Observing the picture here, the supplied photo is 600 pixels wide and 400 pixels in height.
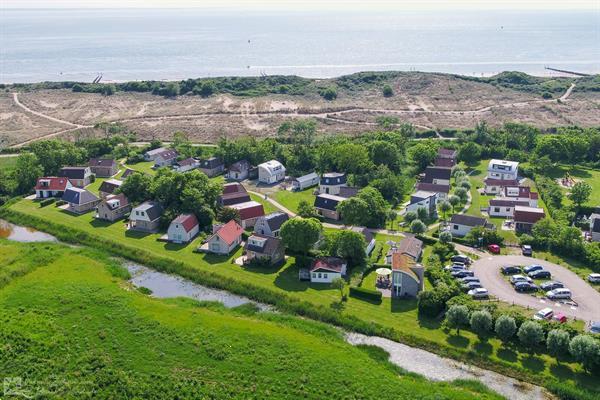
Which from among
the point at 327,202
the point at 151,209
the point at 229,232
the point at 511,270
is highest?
the point at 327,202

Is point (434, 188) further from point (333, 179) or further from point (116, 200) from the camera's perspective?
point (116, 200)

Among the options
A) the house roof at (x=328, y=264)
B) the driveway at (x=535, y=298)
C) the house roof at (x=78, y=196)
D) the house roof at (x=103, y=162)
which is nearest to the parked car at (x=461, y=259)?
the driveway at (x=535, y=298)

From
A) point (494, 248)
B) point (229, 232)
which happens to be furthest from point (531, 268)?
point (229, 232)

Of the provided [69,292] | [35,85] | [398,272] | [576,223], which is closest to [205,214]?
[69,292]

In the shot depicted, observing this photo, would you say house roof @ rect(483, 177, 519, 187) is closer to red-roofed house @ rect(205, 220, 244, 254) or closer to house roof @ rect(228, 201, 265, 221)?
house roof @ rect(228, 201, 265, 221)

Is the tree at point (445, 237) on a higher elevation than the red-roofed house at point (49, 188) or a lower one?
lower

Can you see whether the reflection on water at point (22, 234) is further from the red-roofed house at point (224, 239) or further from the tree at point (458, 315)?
the tree at point (458, 315)

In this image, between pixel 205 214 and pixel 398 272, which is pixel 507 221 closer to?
pixel 398 272
